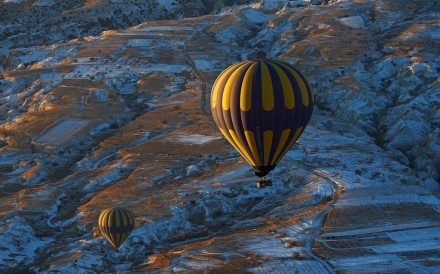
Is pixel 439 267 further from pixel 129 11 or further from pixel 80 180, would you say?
pixel 129 11

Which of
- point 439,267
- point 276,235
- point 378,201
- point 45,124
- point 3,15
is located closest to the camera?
point 439,267

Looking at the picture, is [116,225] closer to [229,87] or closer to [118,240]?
[118,240]

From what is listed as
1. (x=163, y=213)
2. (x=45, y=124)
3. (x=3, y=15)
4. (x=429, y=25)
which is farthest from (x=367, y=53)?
(x=3, y=15)

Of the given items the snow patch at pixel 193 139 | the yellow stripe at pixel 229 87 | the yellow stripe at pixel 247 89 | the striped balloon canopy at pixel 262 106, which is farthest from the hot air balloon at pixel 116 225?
the snow patch at pixel 193 139

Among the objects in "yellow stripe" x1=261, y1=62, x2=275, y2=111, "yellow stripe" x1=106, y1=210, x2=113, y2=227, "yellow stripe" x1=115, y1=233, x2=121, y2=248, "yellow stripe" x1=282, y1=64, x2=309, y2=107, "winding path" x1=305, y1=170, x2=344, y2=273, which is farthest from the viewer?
"yellow stripe" x1=115, y1=233, x2=121, y2=248

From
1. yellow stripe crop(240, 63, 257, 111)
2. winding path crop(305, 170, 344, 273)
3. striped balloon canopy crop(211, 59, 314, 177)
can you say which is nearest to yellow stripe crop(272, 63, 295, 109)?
striped balloon canopy crop(211, 59, 314, 177)

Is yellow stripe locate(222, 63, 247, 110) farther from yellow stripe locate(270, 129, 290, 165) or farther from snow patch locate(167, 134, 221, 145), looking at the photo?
snow patch locate(167, 134, 221, 145)

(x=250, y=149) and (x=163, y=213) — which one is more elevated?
(x=250, y=149)

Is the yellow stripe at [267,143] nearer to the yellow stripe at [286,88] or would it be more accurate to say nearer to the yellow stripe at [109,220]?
the yellow stripe at [286,88]
